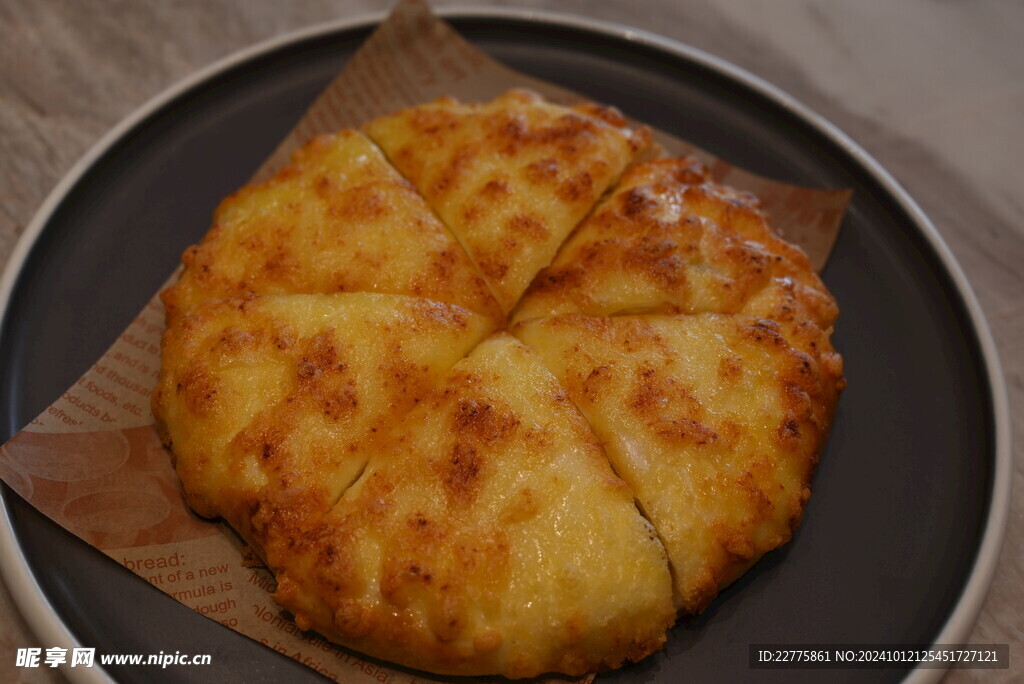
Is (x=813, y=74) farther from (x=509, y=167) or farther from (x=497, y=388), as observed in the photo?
(x=497, y=388)

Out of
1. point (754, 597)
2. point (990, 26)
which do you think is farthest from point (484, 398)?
point (990, 26)

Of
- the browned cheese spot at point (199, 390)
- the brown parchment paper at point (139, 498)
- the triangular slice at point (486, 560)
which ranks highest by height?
the triangular slice at point (486, 560)

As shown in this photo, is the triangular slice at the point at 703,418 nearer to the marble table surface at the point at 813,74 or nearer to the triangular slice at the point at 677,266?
the triangular slice at the point at 677,266

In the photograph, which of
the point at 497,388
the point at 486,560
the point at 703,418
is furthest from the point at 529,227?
the point at 486,560

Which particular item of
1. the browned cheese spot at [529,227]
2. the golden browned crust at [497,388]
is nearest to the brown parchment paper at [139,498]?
the golden browned crust at [497,388]

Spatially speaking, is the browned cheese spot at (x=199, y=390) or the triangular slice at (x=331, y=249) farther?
the triangular slice at (x=331, y=249)

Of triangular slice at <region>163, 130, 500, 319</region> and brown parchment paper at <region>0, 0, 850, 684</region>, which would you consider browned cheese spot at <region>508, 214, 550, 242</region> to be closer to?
triangular slice at <region>163, 130, 500, 319</region>

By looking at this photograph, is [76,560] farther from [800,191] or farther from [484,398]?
[800,191]
